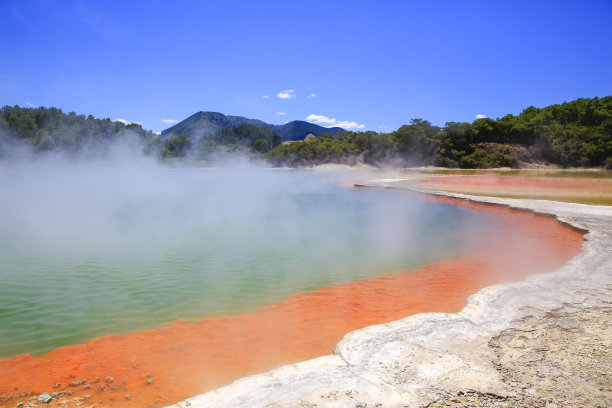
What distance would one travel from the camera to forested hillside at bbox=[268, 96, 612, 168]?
121 feet

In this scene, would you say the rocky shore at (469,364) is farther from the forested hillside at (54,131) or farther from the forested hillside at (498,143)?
the forested hillside at (54,131)

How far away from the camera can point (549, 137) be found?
3897cm

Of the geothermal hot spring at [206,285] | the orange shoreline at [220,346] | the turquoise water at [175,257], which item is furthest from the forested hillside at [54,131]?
the orange shoreline at [220,346]

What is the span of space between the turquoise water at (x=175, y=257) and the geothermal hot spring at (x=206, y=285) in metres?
0.03

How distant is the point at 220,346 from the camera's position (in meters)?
3.30

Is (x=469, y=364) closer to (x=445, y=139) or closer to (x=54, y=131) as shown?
(x=445, y=139)

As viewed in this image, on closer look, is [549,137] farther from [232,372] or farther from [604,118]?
[232,372]

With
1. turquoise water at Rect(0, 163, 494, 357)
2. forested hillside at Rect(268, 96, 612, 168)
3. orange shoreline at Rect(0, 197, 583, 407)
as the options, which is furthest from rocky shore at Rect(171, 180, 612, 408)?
forested hillside at Rect(268, 96, 612, 168)

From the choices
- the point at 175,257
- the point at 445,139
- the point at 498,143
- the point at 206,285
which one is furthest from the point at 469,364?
the point at 498,143

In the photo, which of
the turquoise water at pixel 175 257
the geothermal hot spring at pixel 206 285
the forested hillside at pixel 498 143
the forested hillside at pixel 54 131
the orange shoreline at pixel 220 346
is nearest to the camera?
the orange shoreline at pixel 220 346

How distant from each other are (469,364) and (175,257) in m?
4.89

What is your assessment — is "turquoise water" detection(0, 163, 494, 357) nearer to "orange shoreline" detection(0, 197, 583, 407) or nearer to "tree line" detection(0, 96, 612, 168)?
"orange shoreline" detection(0, 197, 583, 407)

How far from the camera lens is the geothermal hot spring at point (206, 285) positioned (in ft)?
9.82

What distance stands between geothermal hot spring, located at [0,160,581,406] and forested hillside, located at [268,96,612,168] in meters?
33.6
